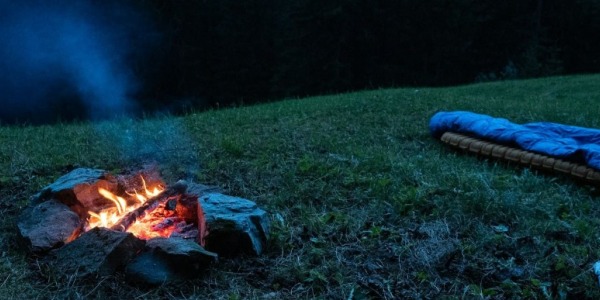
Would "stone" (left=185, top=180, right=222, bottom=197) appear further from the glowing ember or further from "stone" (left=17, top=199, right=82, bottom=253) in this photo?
"stone" (left=17, top=199, right=82, bottom=253)

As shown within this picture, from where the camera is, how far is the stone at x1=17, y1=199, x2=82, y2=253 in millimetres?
2869

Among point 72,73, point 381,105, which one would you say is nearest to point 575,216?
point 381,105

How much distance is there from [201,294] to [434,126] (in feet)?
12.4

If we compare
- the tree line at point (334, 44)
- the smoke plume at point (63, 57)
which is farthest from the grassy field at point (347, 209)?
the tree line at point (334, 44)

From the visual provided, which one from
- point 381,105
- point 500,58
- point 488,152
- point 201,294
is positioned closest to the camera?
point 201,294

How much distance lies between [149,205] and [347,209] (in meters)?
1.28

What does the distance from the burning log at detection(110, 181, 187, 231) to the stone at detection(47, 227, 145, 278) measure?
225mm

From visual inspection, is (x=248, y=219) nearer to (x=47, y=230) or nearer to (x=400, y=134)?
(x=47, y=230)

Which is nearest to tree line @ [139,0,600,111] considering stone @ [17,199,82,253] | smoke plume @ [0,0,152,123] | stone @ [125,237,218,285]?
smoke plume @ [0,0,152,123]

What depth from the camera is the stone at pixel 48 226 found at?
2869 mm

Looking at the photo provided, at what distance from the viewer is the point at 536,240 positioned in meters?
3.06

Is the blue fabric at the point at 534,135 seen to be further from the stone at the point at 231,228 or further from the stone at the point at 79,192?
the stone at the point at 79,192

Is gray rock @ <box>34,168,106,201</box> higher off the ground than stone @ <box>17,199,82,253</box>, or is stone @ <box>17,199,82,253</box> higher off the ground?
gray rock @ <box>34,168,106,201</box>

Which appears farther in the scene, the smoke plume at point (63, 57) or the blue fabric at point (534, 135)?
the smoke plume at point (63, 57)
